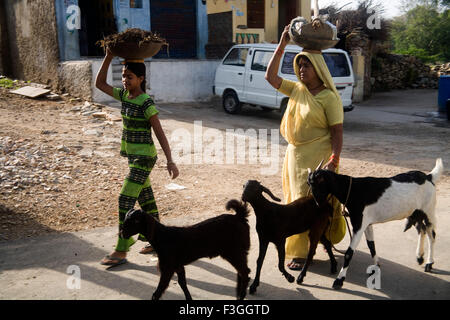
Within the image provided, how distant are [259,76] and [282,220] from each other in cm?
883

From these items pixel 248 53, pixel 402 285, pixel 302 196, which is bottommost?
pixel 402 285

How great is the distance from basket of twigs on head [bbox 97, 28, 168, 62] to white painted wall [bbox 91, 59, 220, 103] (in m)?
9.84

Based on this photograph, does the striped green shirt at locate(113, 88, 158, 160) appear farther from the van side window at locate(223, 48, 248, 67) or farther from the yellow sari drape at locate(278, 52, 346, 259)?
the van side window at locate(223, 48, 248, 67)

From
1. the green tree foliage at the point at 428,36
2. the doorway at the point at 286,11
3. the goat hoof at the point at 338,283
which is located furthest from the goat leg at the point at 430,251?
the green tree foliage at the point at 428,36

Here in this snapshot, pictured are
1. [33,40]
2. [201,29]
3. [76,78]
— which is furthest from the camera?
[201,29]

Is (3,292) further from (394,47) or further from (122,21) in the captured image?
(394,47)

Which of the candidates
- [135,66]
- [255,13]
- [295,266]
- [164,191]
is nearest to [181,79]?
[255,13]

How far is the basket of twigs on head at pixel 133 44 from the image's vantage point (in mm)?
3617

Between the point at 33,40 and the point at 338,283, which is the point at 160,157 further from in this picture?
the point at 33,40

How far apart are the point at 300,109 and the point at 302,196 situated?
2.41ft

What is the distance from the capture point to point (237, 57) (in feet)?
41.2

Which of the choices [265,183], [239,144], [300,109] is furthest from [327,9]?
[300,109]

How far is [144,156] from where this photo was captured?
12.5ft

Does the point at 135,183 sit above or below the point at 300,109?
below
